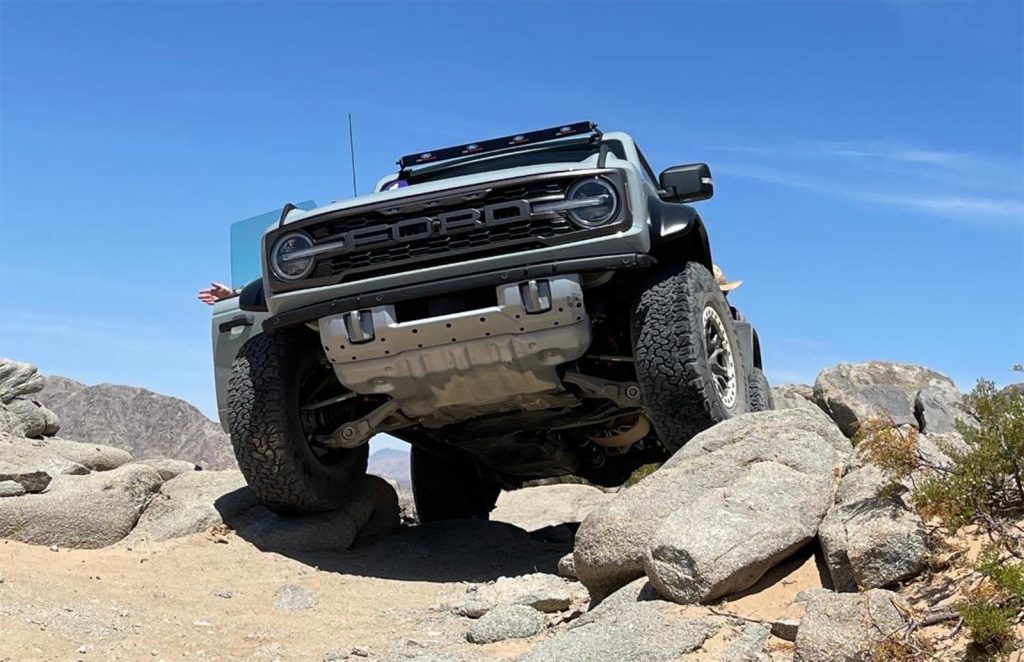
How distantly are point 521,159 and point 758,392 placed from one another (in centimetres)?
218

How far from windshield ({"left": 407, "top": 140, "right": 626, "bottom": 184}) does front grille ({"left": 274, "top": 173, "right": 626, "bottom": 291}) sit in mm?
1353

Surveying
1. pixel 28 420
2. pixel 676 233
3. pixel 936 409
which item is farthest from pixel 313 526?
pixel 936 409

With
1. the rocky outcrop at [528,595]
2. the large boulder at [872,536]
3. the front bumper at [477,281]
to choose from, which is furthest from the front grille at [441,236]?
the large boulder at [872,536]

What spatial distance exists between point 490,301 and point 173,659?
2.35m

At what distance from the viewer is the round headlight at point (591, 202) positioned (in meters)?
5.68

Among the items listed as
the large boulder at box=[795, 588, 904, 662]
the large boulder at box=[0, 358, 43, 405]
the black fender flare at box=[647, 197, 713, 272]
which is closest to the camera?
the large boulder at box=[795, 588, 904, 662]

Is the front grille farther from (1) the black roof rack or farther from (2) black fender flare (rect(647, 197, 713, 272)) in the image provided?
(1) the black roof rack

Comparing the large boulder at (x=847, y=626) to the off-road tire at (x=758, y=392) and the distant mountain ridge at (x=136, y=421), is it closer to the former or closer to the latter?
the off-road tire at (x=758, y=392)

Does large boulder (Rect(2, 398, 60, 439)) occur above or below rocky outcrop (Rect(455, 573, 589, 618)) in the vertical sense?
above

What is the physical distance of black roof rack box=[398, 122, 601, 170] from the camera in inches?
282

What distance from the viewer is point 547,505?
11.5m

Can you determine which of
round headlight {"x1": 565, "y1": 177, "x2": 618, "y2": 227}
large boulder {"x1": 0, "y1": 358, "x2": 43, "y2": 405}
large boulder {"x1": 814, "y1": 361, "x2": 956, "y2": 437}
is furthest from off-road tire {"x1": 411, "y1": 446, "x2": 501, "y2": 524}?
large boulder {"x1": 0, "y1": 358, "x2": 43, "y2": 405}

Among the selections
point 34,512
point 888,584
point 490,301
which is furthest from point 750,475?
point 34,512

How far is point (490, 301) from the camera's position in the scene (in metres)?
5.84
